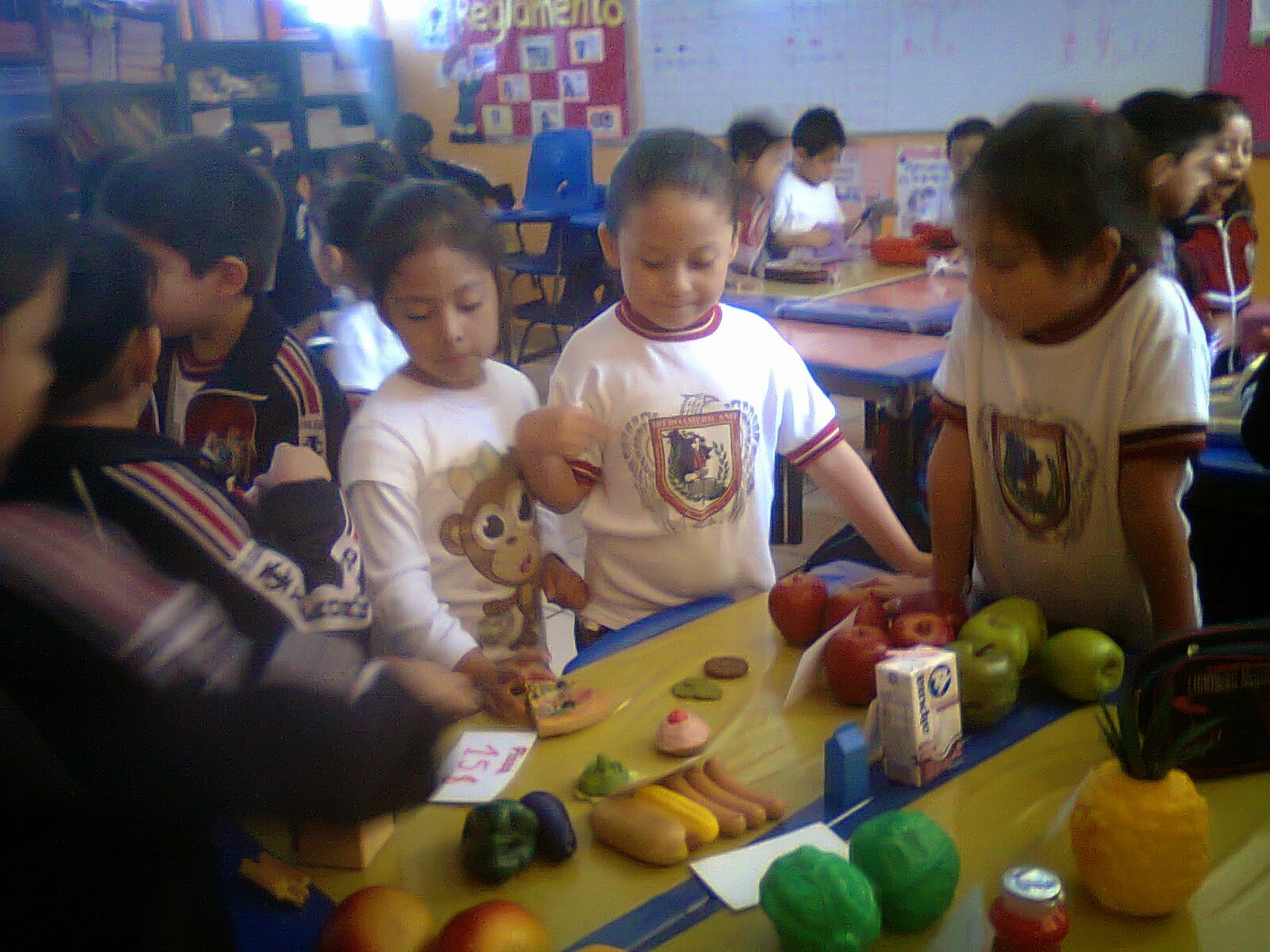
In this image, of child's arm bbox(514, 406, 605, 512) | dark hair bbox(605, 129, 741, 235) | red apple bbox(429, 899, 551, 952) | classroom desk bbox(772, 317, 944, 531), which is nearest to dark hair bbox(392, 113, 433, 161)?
classroom desk bbox(772, 317, 944, 531)

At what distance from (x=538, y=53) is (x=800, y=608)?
6.00 meters

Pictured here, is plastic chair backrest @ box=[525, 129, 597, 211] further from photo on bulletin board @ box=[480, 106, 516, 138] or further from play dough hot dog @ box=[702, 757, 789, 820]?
play dough hot dog @ box=[702, 757, 789, 820]

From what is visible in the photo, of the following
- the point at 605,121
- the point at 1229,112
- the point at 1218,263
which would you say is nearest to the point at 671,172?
the point at 1229,112

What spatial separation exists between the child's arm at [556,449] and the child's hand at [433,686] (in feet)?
2.01

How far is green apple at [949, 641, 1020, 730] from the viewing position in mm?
977

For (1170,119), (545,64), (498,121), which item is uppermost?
(545,64)

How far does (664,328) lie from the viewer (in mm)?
1476

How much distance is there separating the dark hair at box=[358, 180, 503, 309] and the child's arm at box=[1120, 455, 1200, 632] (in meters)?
0.84

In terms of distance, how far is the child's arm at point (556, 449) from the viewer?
54.4 inches

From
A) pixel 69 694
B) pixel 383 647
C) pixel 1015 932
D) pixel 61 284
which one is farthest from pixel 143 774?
pixel 383 647

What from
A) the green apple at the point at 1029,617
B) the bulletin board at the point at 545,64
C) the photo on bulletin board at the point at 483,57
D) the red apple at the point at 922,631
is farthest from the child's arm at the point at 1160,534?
the photo on bulletin board at the point at 483,57

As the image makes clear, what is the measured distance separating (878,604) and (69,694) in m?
0.82

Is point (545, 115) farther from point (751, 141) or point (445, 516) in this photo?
point (445, 516)

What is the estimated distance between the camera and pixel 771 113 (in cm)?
542
